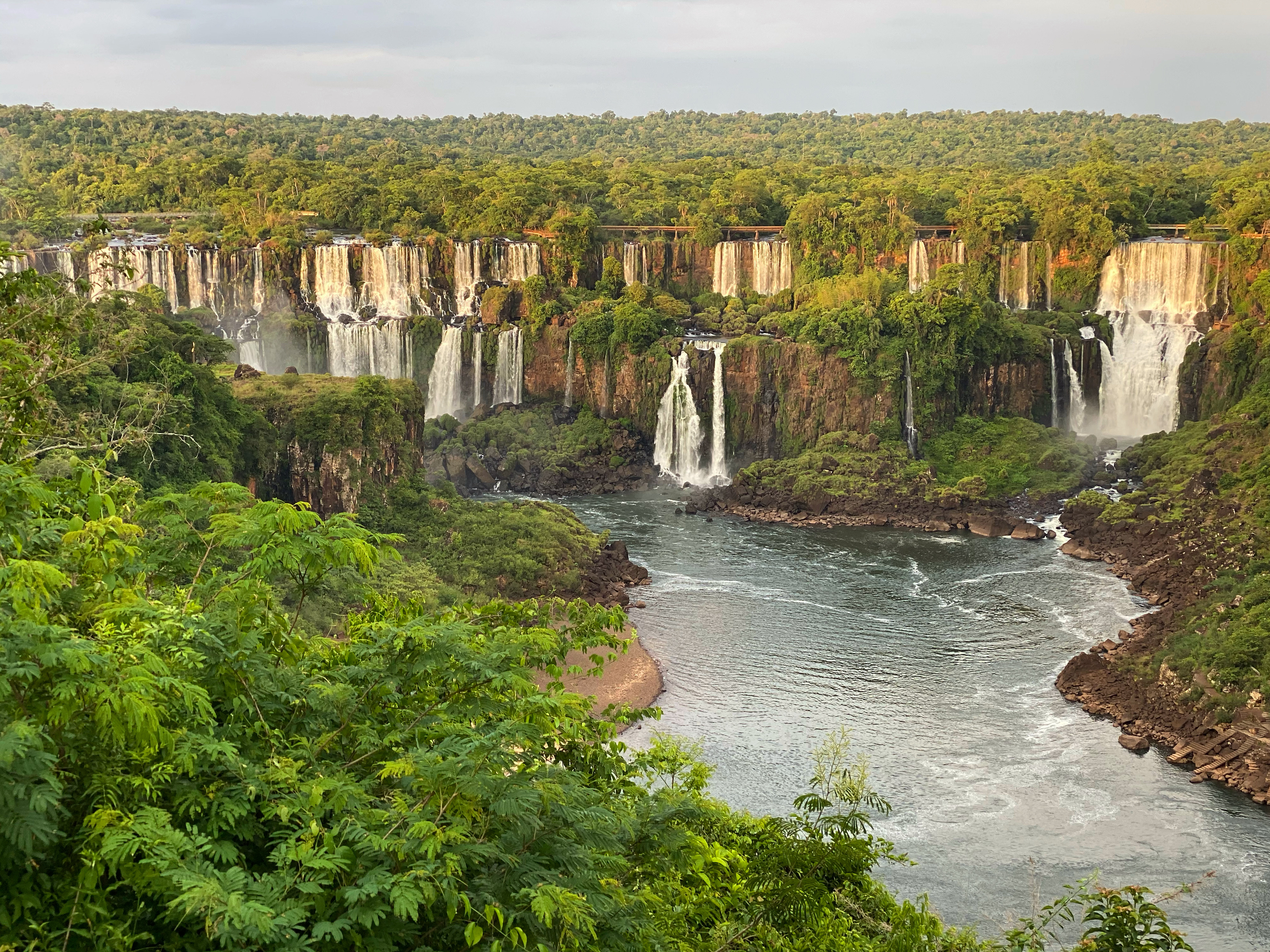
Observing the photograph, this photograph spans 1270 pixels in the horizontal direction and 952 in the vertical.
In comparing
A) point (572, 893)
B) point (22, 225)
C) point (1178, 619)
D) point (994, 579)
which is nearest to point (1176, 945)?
point (572, 893)

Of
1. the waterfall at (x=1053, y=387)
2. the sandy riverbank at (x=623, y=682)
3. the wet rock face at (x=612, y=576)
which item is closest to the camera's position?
the sandy riverbank at (x=623, y=682)

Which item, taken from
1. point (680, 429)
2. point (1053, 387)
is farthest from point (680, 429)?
point (1053, 387)

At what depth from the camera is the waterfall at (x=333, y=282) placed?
200 ft

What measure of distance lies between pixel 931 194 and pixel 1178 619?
36116 millimetres

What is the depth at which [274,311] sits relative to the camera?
200 feet

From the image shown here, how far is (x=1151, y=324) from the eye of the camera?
55.1m

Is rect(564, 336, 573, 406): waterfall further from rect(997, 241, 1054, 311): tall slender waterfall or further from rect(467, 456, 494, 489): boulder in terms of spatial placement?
rect(997, 241, 1054, 311): tall slender waterfall

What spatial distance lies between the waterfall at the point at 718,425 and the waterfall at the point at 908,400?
289 inches

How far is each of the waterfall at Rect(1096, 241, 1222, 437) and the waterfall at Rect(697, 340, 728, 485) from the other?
15614mm

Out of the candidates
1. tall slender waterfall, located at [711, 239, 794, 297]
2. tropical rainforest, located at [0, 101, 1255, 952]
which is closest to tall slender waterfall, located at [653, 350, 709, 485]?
tall slender waterfall, located at [711, 239, 794, 297]

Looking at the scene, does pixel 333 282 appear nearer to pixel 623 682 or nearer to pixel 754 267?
pixel 754 267

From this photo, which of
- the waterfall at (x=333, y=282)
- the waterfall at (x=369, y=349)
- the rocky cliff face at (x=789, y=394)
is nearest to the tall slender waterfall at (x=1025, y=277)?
the rocky cliff face at (x=789, y=394)

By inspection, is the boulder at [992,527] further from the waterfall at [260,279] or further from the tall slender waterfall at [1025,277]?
the waterfall at [260,279]

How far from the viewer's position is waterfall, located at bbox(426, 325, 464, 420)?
195ft
